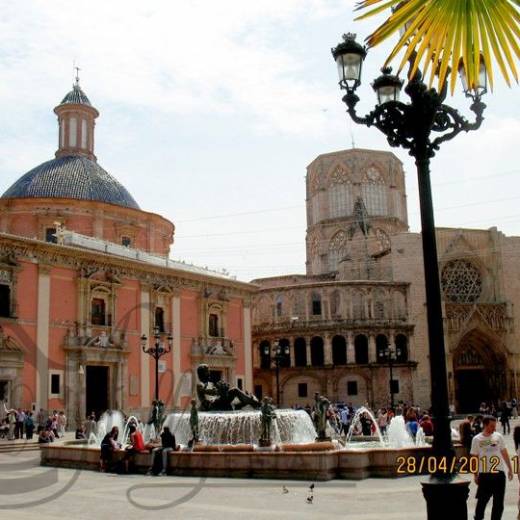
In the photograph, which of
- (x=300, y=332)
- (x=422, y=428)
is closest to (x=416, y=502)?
(x=422, y=428)

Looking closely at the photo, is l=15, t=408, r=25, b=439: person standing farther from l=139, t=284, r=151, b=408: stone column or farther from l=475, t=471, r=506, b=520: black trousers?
l=475, t=471, r=506, b=520: black trousers

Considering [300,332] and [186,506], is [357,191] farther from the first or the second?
[186,506]

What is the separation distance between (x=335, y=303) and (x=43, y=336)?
23.6 m

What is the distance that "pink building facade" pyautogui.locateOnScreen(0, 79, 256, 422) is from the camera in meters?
27.8

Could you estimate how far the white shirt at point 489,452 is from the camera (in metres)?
7.36

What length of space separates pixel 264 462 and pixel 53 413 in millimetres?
16721

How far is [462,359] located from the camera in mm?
49062

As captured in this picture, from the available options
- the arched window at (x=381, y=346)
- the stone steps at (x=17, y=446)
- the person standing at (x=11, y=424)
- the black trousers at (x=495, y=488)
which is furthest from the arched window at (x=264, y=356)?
the black trousers at (x=495, y=488)

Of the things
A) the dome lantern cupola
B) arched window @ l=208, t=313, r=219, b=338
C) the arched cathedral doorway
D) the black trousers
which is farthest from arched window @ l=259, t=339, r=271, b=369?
the black trousers

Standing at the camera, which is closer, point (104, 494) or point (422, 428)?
point (104, 494)

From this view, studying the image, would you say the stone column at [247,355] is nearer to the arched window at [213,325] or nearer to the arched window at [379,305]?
the arched window at [213,325]

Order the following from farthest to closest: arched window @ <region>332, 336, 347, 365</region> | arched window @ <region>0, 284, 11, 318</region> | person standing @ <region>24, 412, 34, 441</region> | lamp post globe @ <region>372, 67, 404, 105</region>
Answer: arched window @ <region>332, 336, 347, 365</region>
arched window @ <region>0, 284, 11, 318</region>
person standing @ <region>24, 412, 34, 441</region>
lamp post globe @ <region>372, 67, 404, 105</region>

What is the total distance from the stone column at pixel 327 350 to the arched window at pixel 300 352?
151 centimetres

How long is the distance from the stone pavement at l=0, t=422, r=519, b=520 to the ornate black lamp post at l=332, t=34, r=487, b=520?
10.1ft
